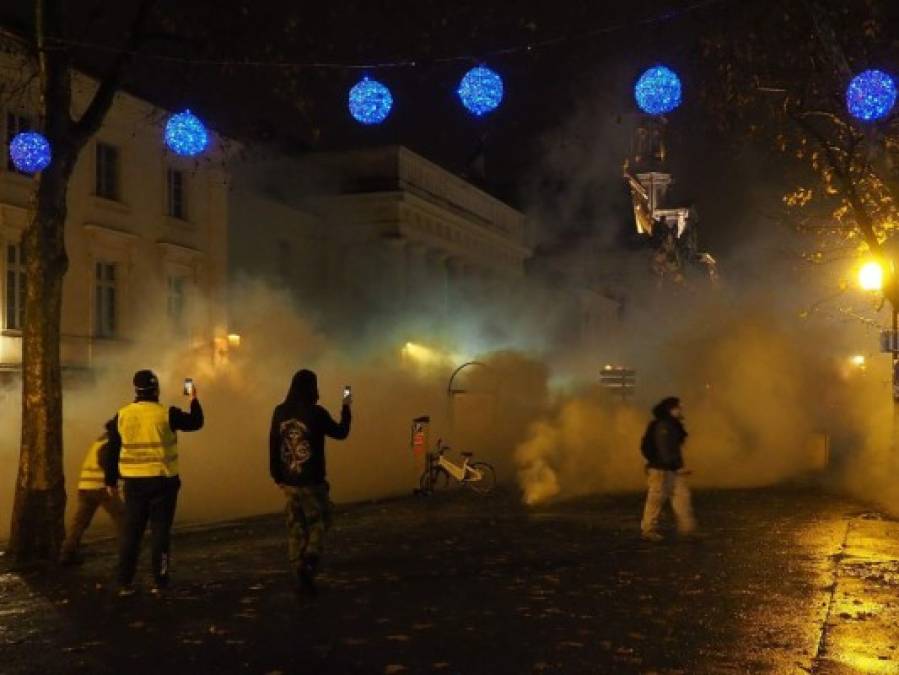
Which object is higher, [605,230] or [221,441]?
[605,230]

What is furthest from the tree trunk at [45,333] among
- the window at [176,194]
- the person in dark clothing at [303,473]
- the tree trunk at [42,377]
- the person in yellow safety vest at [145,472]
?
the window at [176,194]

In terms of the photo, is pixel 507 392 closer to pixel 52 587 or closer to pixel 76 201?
pixel 76 201

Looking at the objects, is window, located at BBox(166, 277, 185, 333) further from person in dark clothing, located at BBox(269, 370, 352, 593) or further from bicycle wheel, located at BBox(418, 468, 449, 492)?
person in dark clothing, located at BBox(269, 370, 352, 593)

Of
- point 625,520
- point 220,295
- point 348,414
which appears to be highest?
point 220,295

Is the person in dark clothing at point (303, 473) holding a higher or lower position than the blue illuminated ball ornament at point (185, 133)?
lower

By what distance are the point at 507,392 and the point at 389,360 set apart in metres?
7.32

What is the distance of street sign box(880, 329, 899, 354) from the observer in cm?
1744

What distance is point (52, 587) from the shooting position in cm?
885

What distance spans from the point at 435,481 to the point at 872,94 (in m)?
10.8

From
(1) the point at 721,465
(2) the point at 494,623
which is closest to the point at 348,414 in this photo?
(2) the point at 494,623

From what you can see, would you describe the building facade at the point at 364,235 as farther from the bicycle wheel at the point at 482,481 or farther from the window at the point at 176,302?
the bicycle wheel at the point at 482,481

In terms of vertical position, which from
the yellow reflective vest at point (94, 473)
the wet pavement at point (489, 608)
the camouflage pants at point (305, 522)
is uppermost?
the yellow reflective vest at point (94, 473)

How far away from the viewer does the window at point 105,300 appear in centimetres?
2362

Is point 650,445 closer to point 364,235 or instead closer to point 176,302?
point 176,302
